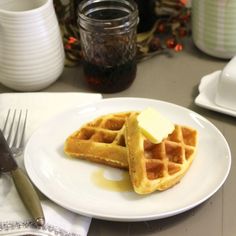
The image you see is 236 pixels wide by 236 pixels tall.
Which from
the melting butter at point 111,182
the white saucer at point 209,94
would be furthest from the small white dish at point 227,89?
the melting butter at point 111,182

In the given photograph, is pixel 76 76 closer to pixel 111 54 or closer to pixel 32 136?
pixel 111 54

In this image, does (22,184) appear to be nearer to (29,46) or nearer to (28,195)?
(28,195)

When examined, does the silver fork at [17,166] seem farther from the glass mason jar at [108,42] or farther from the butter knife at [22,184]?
the glass mason jar at [108,42]

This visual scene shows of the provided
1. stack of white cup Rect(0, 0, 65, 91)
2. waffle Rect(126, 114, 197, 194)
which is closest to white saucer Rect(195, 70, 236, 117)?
waffle Rect(126, 114, 197, 194)

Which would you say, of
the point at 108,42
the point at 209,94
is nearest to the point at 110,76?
the point at 108,42

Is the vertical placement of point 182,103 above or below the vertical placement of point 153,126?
below

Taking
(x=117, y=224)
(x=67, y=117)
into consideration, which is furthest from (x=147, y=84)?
(x=117, y=224)
